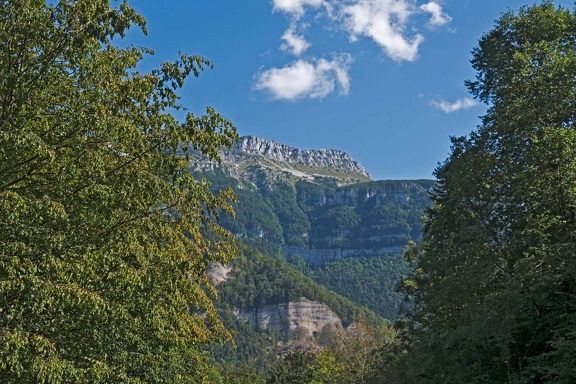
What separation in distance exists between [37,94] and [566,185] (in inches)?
587

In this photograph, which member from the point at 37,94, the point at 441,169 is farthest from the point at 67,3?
the point at 441,169

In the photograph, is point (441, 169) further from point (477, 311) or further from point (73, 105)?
point (73, 105)

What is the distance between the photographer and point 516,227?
1923 cm

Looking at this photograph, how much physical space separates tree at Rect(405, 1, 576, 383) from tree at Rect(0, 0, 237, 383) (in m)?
10.9

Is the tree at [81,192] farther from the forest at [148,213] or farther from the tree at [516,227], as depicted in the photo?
the tree at [516,227]

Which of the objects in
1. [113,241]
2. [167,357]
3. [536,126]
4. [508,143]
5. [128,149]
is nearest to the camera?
[113,241]

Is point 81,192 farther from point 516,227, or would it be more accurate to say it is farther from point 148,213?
point 516,227

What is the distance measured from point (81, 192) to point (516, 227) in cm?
1582

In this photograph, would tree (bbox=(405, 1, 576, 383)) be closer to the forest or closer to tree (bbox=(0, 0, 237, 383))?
the forest

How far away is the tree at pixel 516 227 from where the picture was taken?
1639cm

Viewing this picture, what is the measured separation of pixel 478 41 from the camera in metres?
26.8

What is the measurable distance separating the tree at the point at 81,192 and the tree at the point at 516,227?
10905 millimetres

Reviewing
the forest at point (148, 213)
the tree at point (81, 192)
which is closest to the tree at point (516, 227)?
the forest at point (148, 213)

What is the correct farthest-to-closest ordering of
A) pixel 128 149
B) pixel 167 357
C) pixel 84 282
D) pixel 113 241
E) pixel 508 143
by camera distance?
1. pixel 508 143
2. pixel 167 357
3. pixel 128 149
4. pixel 113 241
5. pixel 84 282
